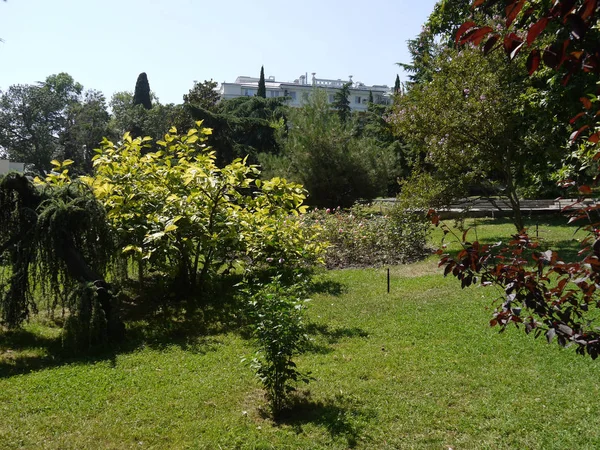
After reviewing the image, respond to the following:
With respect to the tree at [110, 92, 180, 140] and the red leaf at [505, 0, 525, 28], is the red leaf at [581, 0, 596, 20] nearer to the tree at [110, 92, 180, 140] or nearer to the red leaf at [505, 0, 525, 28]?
the red leaf at [505, 0, 525, 28]

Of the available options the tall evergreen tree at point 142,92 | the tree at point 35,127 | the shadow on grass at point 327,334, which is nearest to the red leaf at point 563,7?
the shadow on grass at point 327,334

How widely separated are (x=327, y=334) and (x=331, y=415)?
2.50 m

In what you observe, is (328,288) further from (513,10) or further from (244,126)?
(244,126)

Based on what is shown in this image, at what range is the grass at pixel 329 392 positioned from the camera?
162 inches

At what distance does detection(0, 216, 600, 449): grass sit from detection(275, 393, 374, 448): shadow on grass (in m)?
0.02

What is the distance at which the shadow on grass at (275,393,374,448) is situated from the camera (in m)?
4.19

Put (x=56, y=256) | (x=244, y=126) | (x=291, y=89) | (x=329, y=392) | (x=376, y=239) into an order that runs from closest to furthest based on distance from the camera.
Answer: (x=329, y=392)
(x=56, y=256)
(x=376, y=239)
(x=244, y=126)
(x=291, y=89)

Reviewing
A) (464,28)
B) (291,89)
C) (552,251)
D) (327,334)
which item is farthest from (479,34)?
(291,89)

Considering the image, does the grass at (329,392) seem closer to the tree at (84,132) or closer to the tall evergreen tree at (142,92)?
the tree at (84,132)

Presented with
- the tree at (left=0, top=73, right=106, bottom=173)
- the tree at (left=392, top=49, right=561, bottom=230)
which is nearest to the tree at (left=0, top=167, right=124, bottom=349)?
the tree at (left=392, top=49, right=561, bottom=230)

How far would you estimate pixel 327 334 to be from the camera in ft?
22.8

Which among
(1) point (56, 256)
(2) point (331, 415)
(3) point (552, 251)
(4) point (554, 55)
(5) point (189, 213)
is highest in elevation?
(4) point (554, 55)

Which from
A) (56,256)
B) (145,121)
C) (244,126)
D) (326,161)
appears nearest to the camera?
(56,256)

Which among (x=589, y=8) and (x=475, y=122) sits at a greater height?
(x=475, y=122)
